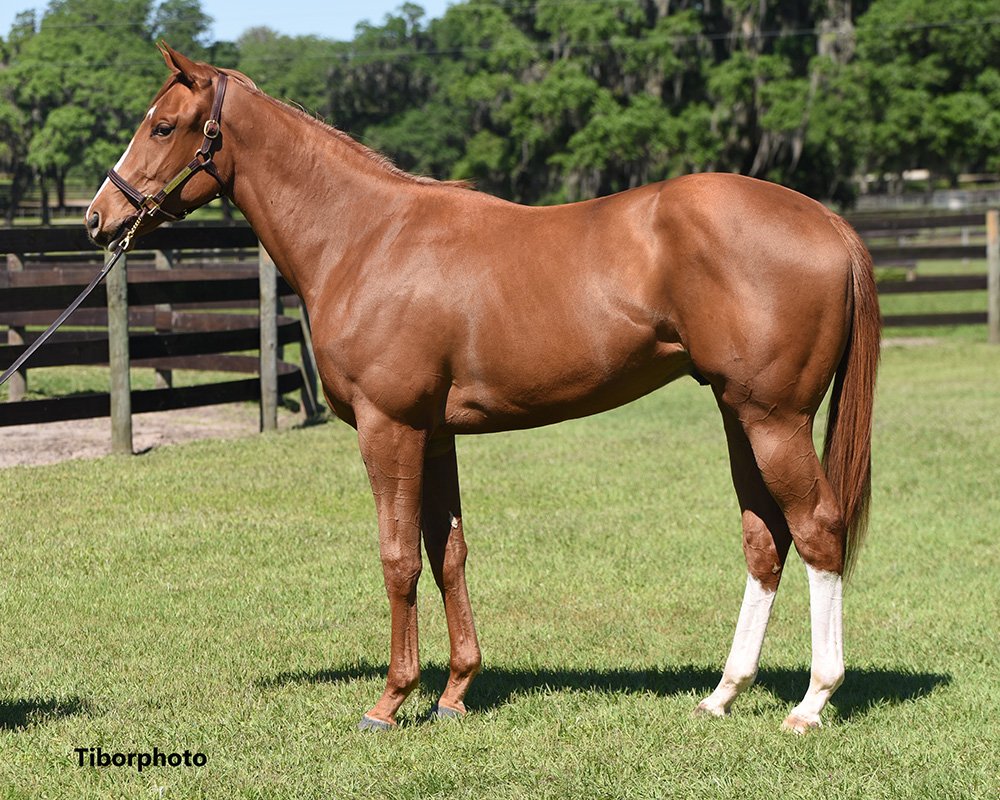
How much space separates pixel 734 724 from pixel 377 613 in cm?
214

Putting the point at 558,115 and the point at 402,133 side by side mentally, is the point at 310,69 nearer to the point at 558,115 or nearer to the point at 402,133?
the point at 402,133

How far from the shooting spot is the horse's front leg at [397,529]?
438 cm

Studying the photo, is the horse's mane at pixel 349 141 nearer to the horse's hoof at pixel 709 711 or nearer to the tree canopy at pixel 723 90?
the horse's hoof at pixel 709 711

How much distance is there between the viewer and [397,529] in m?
4.46

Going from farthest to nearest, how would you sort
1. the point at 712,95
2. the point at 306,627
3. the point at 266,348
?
the point at 712,95 → the point at 266,348 → the point at 306,627

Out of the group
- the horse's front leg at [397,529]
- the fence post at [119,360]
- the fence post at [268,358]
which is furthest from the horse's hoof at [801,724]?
the fence post at [268,358]

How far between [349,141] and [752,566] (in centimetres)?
224

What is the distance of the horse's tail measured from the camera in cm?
431

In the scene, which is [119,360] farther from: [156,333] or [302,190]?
[302,190]

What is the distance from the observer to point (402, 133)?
74750mm

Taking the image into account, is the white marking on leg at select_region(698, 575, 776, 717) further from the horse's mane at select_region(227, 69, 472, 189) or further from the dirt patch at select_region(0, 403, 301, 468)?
the dirt patch at select_region(0, 403, 301, 468)

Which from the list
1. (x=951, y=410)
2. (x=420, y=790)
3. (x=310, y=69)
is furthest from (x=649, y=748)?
(x=310, y=69)

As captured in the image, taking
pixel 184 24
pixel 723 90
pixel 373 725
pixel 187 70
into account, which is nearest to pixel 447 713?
pixel 373 725

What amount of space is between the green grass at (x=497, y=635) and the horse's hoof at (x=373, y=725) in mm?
50
